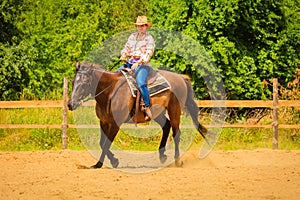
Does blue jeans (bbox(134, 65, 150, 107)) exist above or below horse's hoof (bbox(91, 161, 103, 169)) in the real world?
above

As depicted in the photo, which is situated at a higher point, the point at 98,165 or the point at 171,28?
the point at 171,28

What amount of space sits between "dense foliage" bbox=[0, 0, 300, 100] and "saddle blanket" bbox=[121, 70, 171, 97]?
7111 millimetres

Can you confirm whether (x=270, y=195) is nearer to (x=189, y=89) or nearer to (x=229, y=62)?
(x=189, y=89)

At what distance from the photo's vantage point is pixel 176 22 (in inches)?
719

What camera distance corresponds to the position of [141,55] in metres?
10.3

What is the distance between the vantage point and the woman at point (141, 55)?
33.4 feet

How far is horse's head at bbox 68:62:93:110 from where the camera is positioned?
958 centimetres

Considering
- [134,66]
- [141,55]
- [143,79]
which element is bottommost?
[143,79]

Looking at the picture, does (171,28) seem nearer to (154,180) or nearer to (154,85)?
(154,85)

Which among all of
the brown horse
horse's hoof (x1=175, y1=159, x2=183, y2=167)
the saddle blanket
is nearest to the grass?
horse's hoof (x1=175, y1=159, x2=183, y2=167)

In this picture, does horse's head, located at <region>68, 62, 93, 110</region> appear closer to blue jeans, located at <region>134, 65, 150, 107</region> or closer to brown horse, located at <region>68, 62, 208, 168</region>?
brown horse, located at <region>68, 62, 208, 168</region>

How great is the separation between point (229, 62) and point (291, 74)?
239cm

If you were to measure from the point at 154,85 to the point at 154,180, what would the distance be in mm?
2289

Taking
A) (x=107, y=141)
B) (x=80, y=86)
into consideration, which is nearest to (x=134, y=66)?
(x=80, y=86)
